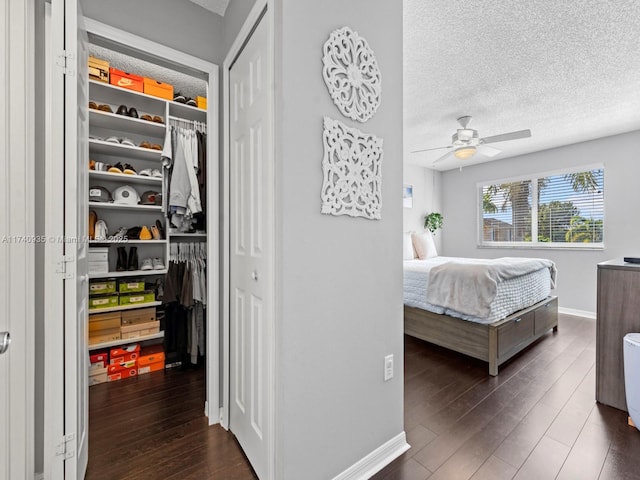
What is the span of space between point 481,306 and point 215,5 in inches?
115

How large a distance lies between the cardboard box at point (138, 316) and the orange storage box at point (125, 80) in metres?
1.85

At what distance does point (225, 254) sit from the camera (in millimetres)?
1774

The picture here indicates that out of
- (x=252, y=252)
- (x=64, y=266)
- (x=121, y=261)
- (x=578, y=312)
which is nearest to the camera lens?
(x=64, y=266)

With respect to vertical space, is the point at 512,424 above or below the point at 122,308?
below

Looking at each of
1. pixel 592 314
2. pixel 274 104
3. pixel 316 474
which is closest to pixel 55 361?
pixel 316 474

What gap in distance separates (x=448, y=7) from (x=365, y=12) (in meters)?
0.79

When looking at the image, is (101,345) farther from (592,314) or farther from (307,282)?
(592,314)

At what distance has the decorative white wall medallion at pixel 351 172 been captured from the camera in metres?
1.23

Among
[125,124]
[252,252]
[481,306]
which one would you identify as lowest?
[481,306]

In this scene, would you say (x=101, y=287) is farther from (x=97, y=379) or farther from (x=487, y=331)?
(x=487, y=331)

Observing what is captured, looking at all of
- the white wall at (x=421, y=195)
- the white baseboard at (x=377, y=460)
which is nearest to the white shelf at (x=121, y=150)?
the white baseboard at (x=377, y=460)

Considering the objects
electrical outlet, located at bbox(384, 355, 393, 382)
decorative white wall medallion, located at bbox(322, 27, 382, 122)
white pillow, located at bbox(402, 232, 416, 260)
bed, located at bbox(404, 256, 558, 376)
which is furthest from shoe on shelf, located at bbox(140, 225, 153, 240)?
white pillow, located at bbox(402, 232, 416, 260)

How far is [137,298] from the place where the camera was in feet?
8.20

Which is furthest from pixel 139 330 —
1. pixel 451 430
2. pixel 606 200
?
pixel 606 200
